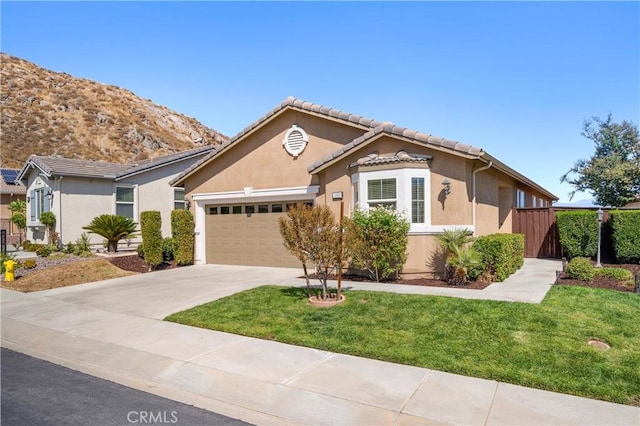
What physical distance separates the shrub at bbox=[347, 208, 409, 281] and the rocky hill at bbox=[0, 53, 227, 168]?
42.1 metres

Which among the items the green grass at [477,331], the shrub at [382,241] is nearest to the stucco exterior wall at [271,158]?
the shrub at [382,241]

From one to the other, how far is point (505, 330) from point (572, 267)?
537cm

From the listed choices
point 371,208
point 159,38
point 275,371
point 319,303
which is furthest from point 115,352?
point 159,38

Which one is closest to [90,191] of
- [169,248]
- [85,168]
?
[85,168]

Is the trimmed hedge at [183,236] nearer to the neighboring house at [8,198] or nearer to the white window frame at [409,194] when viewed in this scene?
the white window frame at [409,194]

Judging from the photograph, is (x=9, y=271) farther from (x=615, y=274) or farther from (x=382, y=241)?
(x=615, y=274)

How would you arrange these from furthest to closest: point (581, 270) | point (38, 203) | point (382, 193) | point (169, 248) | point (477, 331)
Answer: point (38, 203)
point (169, 248)
point (382, 193)
point (581, 270)
point (477, 331)

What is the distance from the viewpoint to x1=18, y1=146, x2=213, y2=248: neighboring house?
765 inches

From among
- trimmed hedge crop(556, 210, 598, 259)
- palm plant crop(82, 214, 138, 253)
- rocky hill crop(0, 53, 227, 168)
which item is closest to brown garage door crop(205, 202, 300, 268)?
palm plant crop(82, 214, 138, 253)

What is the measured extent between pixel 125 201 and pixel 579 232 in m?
20.1

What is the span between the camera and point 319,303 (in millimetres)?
8336

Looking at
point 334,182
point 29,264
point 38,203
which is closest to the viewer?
point 334,182

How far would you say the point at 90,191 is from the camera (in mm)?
20203

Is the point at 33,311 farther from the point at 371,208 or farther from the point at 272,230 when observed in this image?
the point at 371,208
